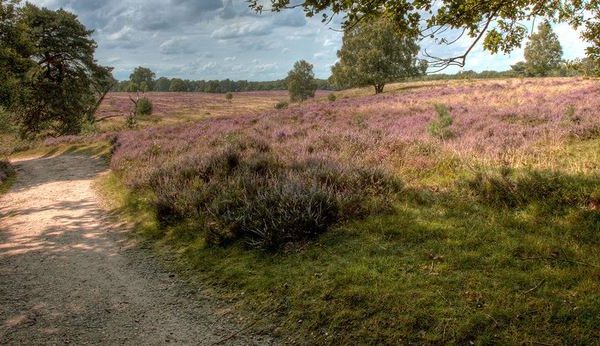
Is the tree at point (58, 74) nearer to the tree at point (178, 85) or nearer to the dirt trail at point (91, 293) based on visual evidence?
the dirt trail at point (91, 293)

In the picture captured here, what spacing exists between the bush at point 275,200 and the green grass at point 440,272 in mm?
313

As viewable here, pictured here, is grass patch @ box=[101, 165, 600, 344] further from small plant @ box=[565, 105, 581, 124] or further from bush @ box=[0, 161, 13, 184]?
bush @ box=[0, 161, 13, 184]

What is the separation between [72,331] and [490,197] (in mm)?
6792

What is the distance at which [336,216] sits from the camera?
6879mm

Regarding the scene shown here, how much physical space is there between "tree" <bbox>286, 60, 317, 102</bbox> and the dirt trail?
7655cm

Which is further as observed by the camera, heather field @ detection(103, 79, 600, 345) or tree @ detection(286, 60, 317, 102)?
tree @ detection(286, 60, 317, 102)

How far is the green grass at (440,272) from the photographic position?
3984mm

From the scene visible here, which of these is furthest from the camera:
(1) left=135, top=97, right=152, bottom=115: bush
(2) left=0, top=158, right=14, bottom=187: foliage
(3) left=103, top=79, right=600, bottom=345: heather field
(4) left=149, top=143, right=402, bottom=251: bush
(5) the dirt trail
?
(1) left=135, top=97, right=152, bottom=115: bush

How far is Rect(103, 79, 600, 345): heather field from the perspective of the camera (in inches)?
163

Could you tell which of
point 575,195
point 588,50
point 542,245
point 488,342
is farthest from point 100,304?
point 588,50

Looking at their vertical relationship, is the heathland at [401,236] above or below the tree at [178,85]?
below

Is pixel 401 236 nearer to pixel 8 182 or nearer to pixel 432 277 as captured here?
pixel 432 277

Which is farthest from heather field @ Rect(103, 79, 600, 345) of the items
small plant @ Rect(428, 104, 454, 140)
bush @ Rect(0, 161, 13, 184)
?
bush @ Rect(0, 161, 13, 184)

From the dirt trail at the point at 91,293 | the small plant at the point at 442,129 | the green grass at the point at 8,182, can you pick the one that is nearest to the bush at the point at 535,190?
the dirt trail at the point at 91,293
